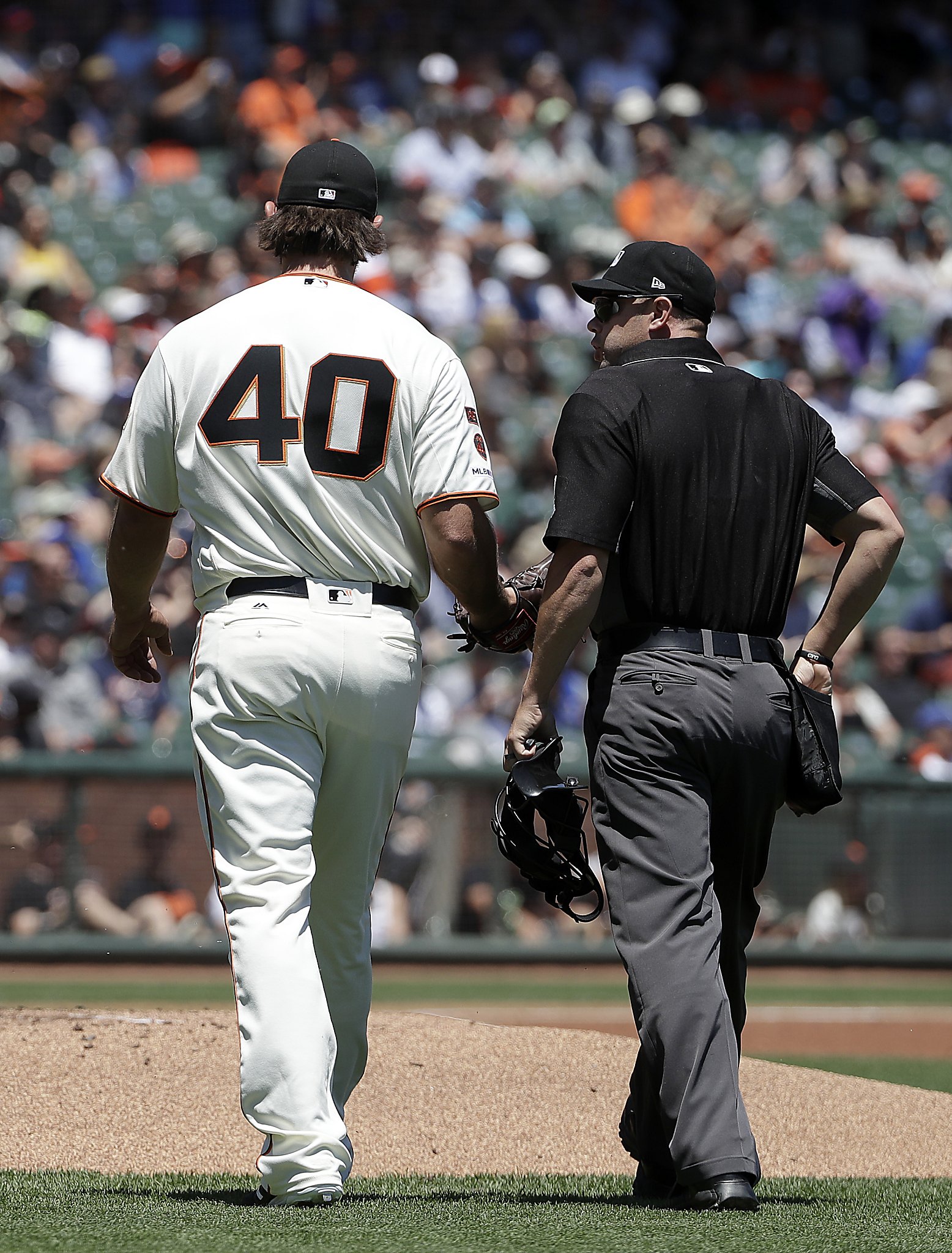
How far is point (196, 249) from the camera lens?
1462 centimetres

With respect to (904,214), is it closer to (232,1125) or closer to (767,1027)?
(767,1027)

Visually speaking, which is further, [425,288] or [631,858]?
[425,288]

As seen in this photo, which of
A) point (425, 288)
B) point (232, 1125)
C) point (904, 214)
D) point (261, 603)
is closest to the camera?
point (261, 603)

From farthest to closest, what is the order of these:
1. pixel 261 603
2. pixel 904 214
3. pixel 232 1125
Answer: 1. pixel 904 214
2. pixel 232 1125
3. pixel 261 603

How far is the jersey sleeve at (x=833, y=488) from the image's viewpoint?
154 inches

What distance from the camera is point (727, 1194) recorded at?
11.3 feet

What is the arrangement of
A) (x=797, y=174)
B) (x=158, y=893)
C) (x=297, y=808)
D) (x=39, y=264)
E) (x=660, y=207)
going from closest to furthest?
(x=297, y=808)
(x=158, y=893)
(x=39, y=264)
(x=660, y=207)
(x=797, y=174)

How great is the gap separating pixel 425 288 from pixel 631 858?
11.4 m

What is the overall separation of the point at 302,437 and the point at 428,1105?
232 centimetres

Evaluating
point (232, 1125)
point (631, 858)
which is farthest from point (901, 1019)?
point (631, 858)

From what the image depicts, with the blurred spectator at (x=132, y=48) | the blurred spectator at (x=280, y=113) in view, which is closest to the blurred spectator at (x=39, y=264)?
the blurred spectator at (x=280, y=113)

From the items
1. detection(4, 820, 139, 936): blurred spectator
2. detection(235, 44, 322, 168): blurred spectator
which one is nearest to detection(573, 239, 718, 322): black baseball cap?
detection(4, 820, 139, 936): blurred spectator

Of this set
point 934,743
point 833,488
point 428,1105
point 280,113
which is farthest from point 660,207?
point 833,488

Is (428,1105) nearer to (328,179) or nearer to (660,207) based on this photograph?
(328,179)
